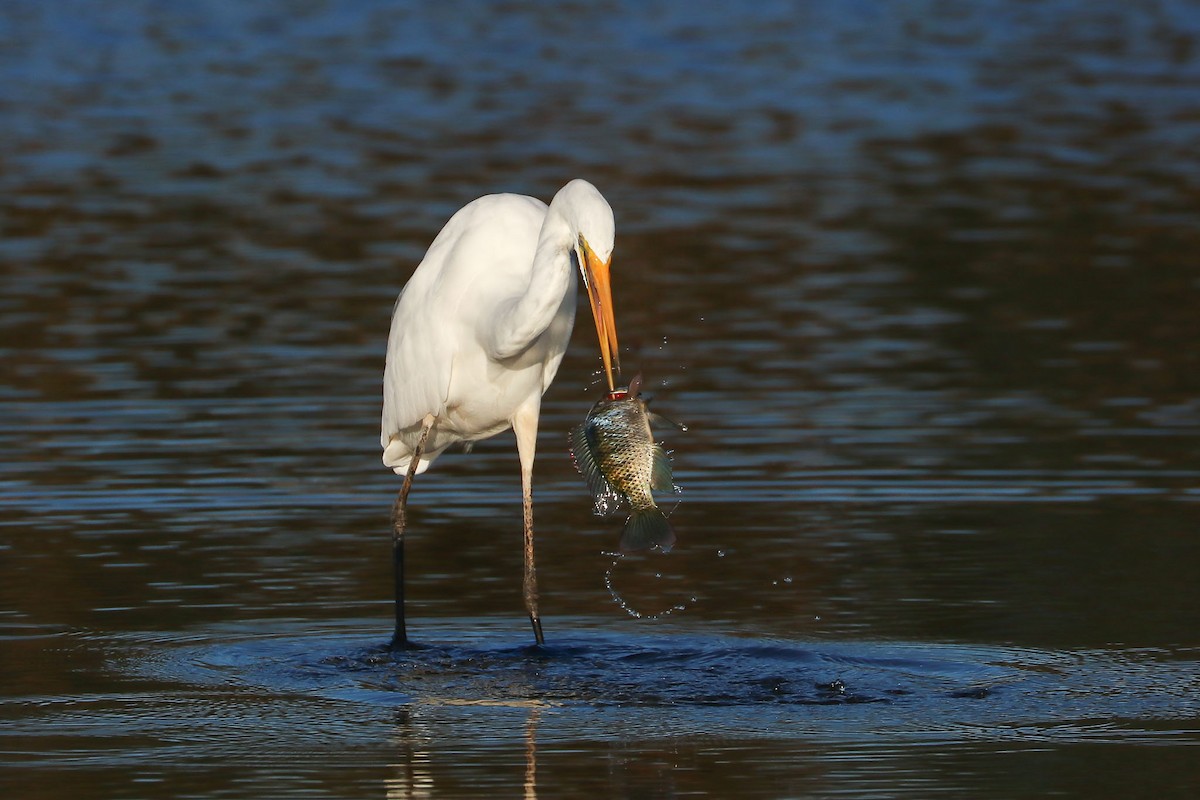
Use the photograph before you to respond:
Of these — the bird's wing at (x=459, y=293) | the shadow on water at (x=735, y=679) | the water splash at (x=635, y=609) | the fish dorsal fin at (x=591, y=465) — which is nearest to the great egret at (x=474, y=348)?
the bird's wing at (x=459, y=293)

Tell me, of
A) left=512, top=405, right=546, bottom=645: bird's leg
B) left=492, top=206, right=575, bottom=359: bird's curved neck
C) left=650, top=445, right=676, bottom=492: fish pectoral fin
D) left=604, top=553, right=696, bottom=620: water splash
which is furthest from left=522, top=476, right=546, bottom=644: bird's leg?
left=650, top=445, right=676, bottom=492: fish pectoral fin

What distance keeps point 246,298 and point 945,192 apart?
9.00 metres

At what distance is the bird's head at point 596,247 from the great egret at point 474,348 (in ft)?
2.28

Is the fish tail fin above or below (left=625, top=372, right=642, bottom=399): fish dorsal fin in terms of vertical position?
below

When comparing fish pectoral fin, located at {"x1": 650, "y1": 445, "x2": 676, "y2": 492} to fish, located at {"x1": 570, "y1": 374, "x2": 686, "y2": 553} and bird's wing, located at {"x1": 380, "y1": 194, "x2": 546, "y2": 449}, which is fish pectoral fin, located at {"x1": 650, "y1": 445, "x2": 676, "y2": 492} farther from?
bird's wing, located at {"x1": 380, "y1": 194, "x2": 546, "y2": 449}

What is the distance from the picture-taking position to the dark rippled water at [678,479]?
796 centimetres

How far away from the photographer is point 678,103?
33.5 metres

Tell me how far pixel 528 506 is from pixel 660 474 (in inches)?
60.3

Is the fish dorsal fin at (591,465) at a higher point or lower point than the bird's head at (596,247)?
lower

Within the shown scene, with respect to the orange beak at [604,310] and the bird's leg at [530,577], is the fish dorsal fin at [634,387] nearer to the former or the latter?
the orange beak at [604,310]

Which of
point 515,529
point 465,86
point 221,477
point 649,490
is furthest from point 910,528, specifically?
point 465,86

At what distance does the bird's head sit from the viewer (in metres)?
8.27

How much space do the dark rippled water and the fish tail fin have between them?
60 cm

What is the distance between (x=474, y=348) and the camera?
Answer: 32.6 feet
